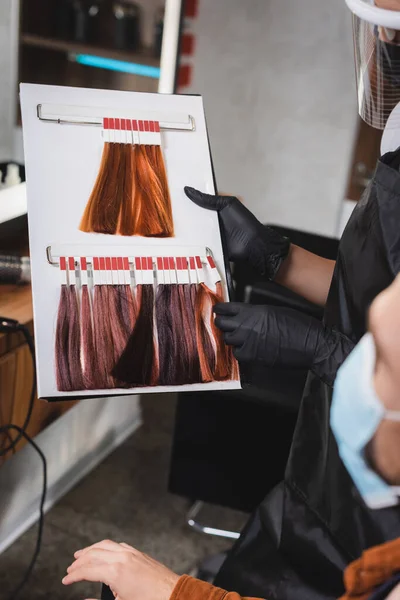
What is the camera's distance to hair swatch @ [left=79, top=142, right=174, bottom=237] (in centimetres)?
119

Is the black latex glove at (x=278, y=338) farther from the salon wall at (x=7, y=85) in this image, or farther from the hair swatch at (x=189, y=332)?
the salon wall at (x=7, y=85)

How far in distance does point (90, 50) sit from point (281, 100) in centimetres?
104

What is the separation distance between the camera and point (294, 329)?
1.15 meters

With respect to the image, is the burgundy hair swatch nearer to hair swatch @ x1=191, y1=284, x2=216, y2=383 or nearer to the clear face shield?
hair swatch @ x1=191, y1=284, x2=216, y2=383

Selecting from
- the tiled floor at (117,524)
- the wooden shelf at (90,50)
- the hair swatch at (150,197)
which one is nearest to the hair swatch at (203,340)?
the hair swatch at (150,197)

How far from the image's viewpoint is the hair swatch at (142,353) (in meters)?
1.12

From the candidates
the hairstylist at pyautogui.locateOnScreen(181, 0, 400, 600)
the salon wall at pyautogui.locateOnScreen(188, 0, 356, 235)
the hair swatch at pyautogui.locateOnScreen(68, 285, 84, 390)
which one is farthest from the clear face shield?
the salon wall at pyautogui.locateOnScreen(188, 0, 356, 235)

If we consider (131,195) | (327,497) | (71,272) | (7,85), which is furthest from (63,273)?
(7,85)

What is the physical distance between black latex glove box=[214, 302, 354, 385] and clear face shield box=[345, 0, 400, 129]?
1.29 ft

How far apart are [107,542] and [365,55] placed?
92 centimetres

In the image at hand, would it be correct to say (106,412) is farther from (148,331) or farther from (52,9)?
(52,9)

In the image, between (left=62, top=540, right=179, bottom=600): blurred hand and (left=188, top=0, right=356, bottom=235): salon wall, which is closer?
(left=62, top=540, right=179, bottom=600): blurred hand

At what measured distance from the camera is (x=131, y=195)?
4.10ft

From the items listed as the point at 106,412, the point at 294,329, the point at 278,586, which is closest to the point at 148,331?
the point at 294,329
